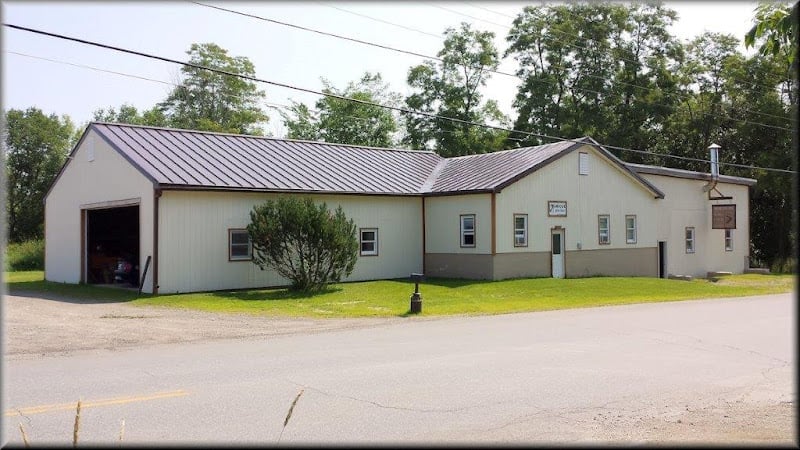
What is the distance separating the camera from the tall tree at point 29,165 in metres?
59.5

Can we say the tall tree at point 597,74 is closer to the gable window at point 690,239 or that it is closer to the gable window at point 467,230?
the gable window at point 690,239

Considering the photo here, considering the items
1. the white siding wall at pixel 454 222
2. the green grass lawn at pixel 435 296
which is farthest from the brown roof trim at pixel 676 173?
the white siding wall at pixel 454 222

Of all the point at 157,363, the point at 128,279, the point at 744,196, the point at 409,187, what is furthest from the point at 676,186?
the point at 157,363

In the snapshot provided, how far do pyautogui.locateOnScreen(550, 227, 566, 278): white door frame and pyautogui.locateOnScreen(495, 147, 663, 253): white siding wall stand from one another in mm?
247

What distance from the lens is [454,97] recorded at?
57656 millimetres

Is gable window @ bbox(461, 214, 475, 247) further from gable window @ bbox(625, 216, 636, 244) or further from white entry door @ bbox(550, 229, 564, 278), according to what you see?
gable window @ bbox(625, 216, 636, 244)

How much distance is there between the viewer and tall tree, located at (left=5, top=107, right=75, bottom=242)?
5950cm

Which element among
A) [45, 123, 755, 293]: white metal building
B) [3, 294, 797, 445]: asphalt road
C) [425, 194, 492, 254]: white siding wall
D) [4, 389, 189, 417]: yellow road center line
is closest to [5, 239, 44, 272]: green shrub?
[45, 123, 755, 293]: white metal building

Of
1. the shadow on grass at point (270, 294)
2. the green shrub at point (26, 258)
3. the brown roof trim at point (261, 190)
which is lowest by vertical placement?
the shadow on grass at point (270, 294)

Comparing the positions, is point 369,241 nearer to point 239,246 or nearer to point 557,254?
point 239,246

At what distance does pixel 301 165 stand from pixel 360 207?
3.07 metres

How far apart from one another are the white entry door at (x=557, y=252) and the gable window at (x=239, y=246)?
1307 cm

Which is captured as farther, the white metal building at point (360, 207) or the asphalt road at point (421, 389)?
the white metal building at point (360, 207)

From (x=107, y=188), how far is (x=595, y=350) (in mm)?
20529
